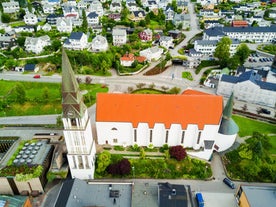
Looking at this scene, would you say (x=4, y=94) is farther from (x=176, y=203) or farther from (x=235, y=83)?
(x=235, y=83)

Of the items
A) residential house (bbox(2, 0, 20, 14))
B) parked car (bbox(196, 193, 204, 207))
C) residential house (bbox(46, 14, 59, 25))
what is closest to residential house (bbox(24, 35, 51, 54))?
residential house (bbox(46, 14, 59, 25))

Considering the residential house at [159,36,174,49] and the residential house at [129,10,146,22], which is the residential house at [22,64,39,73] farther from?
the residential house at [129,10,146,22]

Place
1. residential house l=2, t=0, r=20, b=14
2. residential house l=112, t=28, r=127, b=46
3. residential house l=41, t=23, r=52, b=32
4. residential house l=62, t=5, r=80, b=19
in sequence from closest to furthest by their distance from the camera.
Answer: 1. residential house l=112, t=28, r=127, b=46
2. residential house l=41, t=23, r=52, b=32
3. residential house l=62, t=5, r=80, b=19
4. residential house l=2, t=0, r=20, b=14

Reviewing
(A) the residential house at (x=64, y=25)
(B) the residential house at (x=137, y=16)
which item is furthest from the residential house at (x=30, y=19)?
(B) the residential house at (x=137, y=16)

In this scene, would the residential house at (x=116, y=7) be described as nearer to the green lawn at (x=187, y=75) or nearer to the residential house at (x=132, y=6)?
the residential house at (x=132, y=6)

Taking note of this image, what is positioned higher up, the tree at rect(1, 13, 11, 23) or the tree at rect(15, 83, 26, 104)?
the tree at rect(1, 13, 11, 23)

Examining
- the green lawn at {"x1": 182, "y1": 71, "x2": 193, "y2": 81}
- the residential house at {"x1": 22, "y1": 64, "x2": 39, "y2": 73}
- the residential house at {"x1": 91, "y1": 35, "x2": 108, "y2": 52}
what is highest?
the residential house at {"x1": 91, "y1": 35, "x2": 108, "y2": 52}
